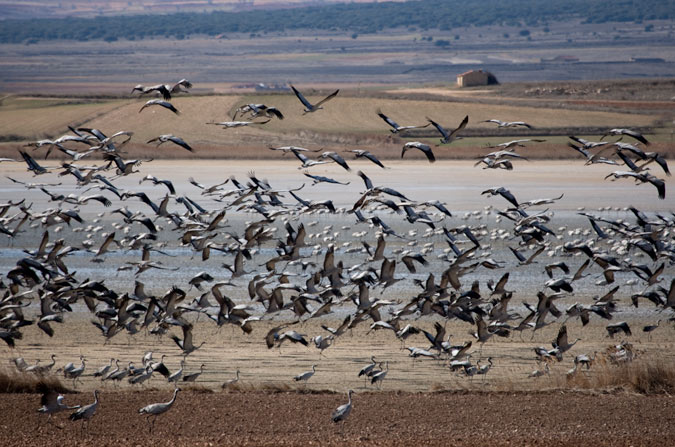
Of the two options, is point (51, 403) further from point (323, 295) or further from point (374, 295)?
point (374, 295)

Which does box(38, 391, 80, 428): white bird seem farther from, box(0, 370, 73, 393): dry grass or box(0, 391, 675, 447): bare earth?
box(0, 370, 73, 393): dry grass

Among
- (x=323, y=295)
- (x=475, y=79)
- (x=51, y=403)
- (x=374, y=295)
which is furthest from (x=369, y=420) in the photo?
(x=475, y=79)

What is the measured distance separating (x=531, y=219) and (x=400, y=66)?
169 metres

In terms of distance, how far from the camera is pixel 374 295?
2702 centimetres

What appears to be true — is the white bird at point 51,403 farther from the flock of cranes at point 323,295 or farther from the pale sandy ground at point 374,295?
the pale sandy ground at point 374,295

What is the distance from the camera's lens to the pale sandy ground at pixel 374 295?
19.7 metres

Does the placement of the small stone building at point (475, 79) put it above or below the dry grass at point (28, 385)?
below

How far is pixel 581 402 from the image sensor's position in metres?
16.7

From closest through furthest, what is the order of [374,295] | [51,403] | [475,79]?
1. [51,403]
2. [374,295]
3. [475,79]

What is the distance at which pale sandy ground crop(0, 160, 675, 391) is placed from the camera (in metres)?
19.7

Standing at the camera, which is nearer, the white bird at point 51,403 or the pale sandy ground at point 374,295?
the white bird at point 51,403

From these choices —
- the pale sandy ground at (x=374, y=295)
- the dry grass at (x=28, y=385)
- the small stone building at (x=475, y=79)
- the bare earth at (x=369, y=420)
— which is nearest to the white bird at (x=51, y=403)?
the bare earth at (x=369, y=420)

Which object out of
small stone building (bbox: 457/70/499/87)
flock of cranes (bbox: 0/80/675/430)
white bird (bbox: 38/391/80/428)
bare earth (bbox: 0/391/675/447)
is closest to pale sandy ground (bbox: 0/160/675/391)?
flock of cranes (bbox: 0/80/675/430)

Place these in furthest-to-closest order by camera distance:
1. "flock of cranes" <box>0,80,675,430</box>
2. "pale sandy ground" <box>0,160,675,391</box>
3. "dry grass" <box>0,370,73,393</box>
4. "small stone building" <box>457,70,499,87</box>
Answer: "small stone building" <box>457,70,499,87</box>
"pale sandy ground" <box>0,160,675,391</box>
"flock of cranes" <box>0,80,675,430</box>
"dry grass" <box>0,370,73,393</box>
